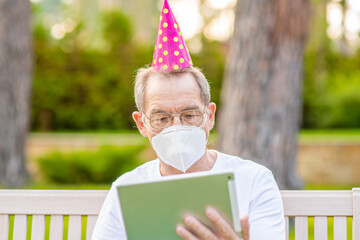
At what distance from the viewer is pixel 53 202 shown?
245cm

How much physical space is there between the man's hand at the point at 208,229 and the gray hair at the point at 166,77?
0.64 m

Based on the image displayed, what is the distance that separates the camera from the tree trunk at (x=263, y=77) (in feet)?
16.1

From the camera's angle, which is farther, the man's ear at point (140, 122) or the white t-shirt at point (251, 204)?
the man's ear at point (140, 122)

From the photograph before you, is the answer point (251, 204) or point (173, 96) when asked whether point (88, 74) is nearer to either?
point (173, 96)

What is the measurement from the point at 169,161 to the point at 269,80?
3.08m

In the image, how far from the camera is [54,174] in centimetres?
873

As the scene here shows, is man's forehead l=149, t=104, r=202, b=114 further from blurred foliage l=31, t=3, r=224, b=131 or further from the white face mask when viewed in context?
blurred foliage l=31, t=3, r=224, b=131

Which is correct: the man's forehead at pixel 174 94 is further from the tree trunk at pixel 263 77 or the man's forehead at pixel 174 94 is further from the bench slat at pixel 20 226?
the tree trunk at pixel 263 77

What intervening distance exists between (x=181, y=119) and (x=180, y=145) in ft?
0.41

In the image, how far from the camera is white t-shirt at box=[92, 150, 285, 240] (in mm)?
1953

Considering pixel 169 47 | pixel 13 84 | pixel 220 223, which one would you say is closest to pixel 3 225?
pixel 169 47

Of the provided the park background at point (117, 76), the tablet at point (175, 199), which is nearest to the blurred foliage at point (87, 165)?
the park background at point (117, 76)

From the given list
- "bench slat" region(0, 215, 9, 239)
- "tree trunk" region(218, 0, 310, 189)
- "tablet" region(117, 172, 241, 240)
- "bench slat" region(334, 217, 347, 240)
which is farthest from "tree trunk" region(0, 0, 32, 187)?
"tablet" region(117, 172, 241, 240)

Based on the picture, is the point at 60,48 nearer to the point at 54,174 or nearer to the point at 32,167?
the point at 32,167
